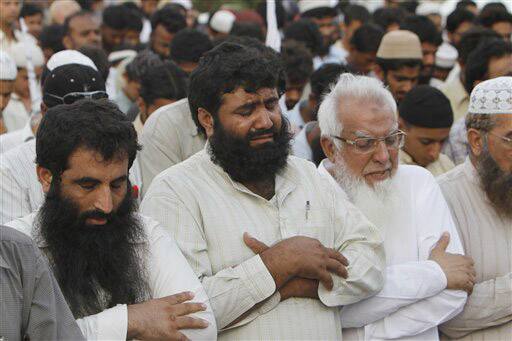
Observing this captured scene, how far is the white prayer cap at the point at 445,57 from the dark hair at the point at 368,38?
98 centimetres

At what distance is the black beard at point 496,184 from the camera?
16.1ft

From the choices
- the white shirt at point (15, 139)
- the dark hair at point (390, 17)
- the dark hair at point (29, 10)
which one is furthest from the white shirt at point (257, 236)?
the dark hair at point (29, 10)

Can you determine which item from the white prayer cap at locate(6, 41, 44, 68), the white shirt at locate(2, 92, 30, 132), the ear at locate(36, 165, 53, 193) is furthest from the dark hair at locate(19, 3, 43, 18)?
the ear at locate(36, 165, 53, 193)

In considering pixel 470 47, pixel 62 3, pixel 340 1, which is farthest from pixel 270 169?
pixel 340 1

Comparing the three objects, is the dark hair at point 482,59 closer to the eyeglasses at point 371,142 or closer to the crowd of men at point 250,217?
the crowd of men at point 250,217

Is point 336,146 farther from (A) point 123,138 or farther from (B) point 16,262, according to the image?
(B) point 16,262

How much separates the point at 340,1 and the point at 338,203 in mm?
9884

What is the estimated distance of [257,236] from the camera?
4195 millimetres

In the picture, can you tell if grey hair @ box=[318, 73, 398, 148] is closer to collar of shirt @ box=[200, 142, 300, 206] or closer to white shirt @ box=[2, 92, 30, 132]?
collar of shirt @ box=[200, 142, 300, 206]

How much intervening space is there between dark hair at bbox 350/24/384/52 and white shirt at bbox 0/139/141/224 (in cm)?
499

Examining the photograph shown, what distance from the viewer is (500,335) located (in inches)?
190

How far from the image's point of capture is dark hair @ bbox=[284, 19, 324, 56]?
973cm

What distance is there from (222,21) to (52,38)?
2174 mm

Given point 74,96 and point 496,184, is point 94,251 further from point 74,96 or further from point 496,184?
point 496,184
